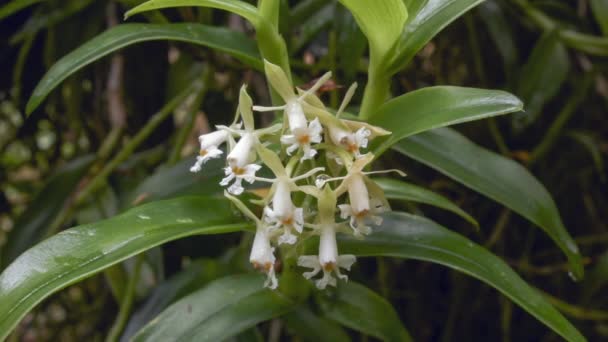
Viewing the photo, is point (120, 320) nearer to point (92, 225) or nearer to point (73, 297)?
point (92, 225)

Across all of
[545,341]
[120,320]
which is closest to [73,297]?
[120,320]

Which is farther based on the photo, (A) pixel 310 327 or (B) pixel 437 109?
(A) pixel 310 327

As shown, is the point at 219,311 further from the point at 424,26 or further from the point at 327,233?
the point at 424,26

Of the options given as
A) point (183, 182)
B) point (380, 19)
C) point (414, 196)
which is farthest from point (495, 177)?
point (183, 182)

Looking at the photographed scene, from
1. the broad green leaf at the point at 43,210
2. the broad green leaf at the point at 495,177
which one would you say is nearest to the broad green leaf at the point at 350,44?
the broad green leaf at the point at 495,177

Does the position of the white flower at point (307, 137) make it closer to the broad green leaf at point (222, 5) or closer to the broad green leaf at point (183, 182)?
the broad green leaf at point (222, 5)
